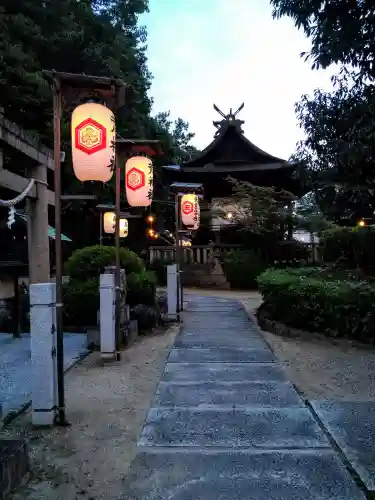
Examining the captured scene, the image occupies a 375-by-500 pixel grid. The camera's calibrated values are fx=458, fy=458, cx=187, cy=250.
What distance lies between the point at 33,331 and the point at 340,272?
337 inches

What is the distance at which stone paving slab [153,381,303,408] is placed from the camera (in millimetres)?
4949

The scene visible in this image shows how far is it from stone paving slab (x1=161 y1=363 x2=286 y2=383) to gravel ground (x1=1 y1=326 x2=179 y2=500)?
262 mm

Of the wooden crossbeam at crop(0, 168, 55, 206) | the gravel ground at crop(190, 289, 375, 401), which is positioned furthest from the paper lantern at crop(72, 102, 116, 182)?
the gravel ground at crop(190, 289, 375, 401)

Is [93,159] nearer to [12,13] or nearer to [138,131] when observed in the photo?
[12,13]

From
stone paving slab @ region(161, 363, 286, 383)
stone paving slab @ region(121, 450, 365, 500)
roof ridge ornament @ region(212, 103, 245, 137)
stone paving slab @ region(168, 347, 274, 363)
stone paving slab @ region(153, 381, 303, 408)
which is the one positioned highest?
roof ridge ornament @ region(212, 103, 245, 137)

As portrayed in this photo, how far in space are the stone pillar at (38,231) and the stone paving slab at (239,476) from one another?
4483mm

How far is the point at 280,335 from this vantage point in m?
9.21

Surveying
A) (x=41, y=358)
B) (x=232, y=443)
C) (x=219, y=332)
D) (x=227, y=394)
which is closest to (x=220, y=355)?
(x=227, y=394)

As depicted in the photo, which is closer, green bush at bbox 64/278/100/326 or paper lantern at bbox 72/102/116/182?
paper lantern at bbox 72/102/116/182

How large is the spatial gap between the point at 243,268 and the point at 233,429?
16218 millimetres

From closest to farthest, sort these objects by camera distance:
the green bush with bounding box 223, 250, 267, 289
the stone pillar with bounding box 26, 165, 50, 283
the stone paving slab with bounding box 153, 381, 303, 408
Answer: the stone paving slab with bounding box 153, 381, 303, 408 < the stone pillar with bounding box 26, 165, 50, 283 < the green bush with bounding box 223, 250, 267, 289

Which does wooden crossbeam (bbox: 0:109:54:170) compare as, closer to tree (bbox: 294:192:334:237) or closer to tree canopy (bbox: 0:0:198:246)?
tree canopy (bbox: 0:0:198:246)

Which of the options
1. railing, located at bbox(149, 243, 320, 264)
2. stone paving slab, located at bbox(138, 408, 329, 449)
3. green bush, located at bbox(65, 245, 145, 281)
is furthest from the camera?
railing, located at bbox(149, 243, 320, 264)

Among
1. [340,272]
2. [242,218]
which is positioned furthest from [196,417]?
[242,218]
